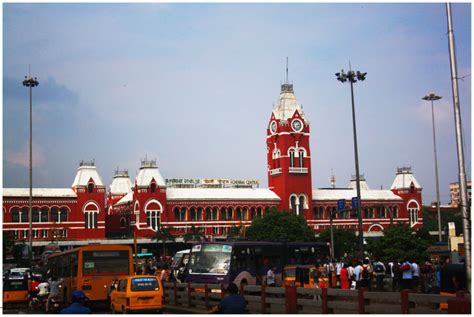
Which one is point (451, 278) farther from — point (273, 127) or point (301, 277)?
point (273, 127)

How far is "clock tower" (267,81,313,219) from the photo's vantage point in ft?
272

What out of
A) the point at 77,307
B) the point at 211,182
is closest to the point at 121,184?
the point at 211,182

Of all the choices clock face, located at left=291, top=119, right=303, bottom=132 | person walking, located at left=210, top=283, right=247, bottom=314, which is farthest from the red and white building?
person walking, located at left=210, top=283, right=247, bottom=314

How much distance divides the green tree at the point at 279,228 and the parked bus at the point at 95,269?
4695 cm

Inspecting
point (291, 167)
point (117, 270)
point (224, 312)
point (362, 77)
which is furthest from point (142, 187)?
point (224, 312)

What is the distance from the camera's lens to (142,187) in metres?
76.5

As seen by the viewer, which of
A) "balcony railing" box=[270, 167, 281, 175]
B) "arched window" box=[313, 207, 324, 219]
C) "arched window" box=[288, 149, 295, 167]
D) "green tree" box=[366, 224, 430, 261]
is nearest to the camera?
"green tree" box=[366, 224, 430, 261]

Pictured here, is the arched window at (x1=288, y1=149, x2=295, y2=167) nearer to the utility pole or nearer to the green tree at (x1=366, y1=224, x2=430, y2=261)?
the green tree at (x1=366, y1=224, x2=430, y2=261)

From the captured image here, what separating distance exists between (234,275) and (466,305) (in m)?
14.2

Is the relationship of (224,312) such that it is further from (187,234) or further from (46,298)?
(187,234)

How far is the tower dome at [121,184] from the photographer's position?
100613mm

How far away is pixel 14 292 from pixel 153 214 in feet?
172

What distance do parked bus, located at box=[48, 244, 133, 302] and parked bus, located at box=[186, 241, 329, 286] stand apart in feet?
11.7

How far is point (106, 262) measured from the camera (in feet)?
75.4
